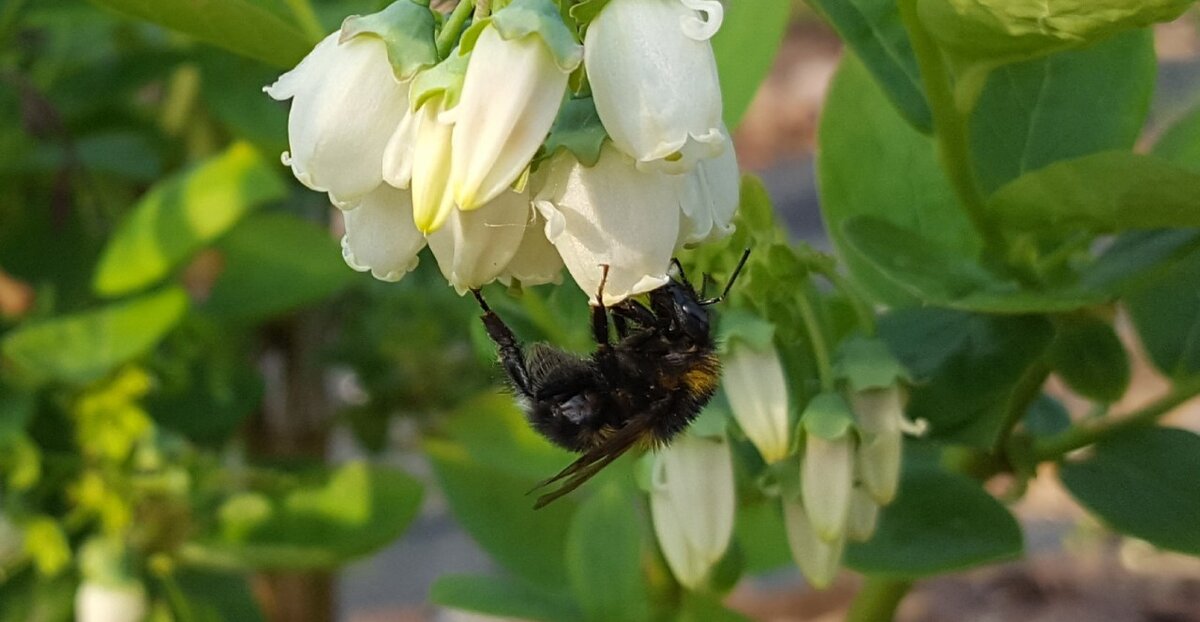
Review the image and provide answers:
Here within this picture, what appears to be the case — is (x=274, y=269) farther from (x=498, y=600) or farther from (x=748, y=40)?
(x=748, y=40)

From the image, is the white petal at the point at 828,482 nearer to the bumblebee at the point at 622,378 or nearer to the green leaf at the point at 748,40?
the bumblebee at the point at 622,378

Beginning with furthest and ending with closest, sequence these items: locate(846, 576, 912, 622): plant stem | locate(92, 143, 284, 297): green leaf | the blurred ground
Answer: the blurred ground → locate(92, 143, 284, 297): green leaf → locate(846, 576, 912, 622): plant stem

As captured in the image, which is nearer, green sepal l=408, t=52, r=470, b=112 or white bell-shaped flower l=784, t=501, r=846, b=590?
green sepal l=408, t=52, r=470, b=112

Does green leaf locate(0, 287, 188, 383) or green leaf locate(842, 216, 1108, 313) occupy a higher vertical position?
green leaf locate(842, 216, 1108, 313)

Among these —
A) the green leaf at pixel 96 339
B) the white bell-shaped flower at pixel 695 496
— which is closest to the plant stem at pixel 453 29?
the white bell-shaped flower at pixel 695 496

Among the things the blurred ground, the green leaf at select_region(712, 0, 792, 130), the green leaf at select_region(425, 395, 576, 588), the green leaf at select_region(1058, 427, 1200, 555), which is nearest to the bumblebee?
the green leaf at select_region(712, 0, 792, 130)

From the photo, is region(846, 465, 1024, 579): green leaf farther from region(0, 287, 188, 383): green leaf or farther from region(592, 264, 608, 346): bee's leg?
region(0, 287, 188, 383): green leaf
